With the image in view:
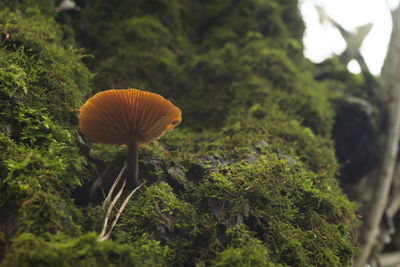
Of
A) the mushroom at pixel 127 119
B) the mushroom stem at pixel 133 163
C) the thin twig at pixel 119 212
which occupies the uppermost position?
the mushroom at pixel 127 119

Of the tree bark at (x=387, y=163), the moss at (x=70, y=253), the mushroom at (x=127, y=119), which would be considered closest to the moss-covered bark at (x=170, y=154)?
the moss at (x=70, y=253)

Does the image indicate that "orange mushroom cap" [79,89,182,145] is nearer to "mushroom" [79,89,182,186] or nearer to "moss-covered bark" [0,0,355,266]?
"mushroom" [79,89,182,186]

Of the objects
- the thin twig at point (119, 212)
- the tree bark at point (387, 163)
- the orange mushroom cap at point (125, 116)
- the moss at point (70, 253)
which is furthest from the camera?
the tree bark at point (387, 163)

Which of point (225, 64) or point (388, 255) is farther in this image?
point (388, 255)

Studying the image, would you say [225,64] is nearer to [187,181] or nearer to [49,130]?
[187,181]

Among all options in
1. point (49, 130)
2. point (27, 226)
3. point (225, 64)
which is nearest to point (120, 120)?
point (49, 130)

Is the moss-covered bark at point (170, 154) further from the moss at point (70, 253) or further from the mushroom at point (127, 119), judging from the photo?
the mushroom at point (127, 119)

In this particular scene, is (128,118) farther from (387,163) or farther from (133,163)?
(387,163)

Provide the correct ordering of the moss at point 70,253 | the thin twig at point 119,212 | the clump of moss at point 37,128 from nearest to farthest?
the moss at point 70,253, the clump of moss at point 37,128, the thin twig at point 119,212
